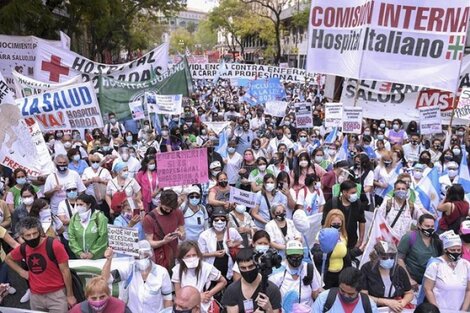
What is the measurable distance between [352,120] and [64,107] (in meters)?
5.66

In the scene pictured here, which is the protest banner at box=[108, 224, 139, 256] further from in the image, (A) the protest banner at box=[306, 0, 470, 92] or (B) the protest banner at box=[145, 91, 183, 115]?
(B) the protest banner at box=[145, 91, 183, 115]

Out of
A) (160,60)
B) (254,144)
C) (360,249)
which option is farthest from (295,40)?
(360,249)

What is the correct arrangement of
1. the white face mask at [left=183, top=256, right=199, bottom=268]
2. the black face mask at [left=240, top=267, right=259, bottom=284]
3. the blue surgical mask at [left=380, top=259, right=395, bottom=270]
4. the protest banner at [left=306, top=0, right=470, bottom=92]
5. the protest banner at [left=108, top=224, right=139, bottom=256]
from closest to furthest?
the black face mask at [left=240, top=267, right=259, bottom=284] → the blue surgical mask at [left=380, top=259, right=395, bottom=270] → the white face mask at [left=183, top=256, right=199, bottom=268] → the protest banner at [left=108, top=224, right=139, bottom=256] → the protest banner at [left=306, top=0, right=470, bottom=92]

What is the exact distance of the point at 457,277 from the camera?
432cm

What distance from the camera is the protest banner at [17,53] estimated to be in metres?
12.5

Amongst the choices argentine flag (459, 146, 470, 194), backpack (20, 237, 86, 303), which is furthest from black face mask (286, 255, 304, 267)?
argentine flag (459, 146, 470, 194)

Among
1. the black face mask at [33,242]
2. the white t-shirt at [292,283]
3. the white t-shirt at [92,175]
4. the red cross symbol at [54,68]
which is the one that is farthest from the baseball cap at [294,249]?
the red cross symbol at [54,68]

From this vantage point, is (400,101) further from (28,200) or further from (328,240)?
(28,200)

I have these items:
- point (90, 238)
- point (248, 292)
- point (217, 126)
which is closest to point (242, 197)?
point (90, 238)

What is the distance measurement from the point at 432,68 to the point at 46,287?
714 centimetres

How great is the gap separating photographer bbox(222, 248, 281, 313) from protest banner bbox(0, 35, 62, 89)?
10.3m

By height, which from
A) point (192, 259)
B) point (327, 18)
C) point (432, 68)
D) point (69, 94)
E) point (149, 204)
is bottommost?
point (149, 204)

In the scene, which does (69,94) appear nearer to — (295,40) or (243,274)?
(243,274)

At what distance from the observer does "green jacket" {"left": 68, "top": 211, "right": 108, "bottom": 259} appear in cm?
537
